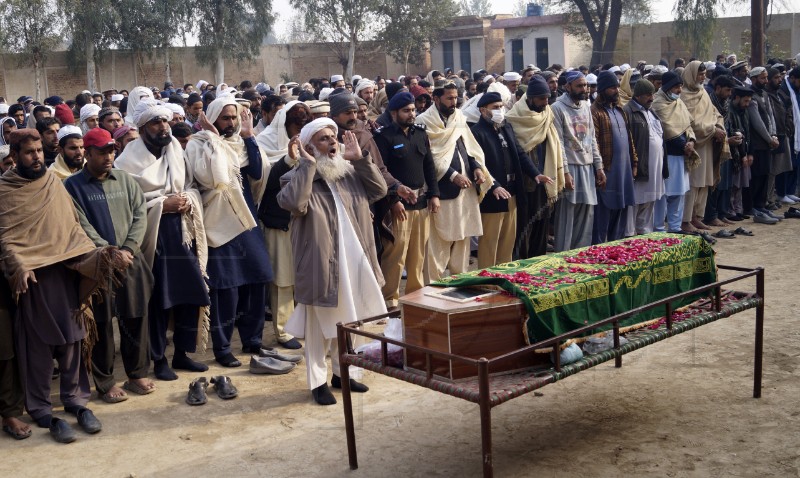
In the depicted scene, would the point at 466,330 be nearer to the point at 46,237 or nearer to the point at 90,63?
the point at 46,237

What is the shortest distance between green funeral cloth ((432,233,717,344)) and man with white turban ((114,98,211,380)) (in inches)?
92.4

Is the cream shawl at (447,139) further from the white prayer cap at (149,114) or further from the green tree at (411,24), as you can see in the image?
the green tree at (411,24)

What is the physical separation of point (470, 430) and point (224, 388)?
5.66 ft

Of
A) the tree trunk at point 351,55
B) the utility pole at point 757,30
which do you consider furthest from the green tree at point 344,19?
the utility pole at point 757,30

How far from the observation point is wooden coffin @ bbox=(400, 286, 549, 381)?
419 centimetres

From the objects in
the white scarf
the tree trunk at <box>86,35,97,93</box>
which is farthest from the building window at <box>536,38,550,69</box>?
the white scarf

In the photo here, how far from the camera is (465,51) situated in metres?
45.3

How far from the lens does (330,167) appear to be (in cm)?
570

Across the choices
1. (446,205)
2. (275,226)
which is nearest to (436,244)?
(446,205)

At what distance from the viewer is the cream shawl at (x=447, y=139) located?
26.6 ft

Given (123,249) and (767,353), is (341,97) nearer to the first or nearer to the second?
(123,249)

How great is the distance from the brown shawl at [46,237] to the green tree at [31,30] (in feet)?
99.7

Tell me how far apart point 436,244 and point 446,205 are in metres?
0.39

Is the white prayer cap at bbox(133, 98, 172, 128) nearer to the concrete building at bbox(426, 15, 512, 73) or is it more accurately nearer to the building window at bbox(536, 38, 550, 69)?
the building window at bbox(536, 38, 550, 69)
